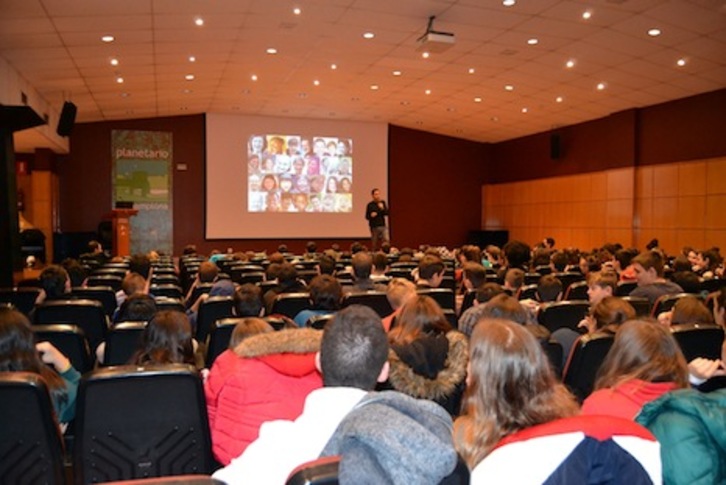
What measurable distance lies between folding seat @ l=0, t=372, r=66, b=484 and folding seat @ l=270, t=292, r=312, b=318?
2.55m

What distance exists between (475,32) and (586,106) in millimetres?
6326

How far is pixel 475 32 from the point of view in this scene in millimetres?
10242

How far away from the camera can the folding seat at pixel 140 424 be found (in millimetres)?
2252

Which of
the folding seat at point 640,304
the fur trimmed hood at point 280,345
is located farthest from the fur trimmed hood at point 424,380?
the folding seat at point 640,304

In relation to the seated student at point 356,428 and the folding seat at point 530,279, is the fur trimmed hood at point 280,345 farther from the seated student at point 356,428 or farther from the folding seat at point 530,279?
the folding seat at point 530,279

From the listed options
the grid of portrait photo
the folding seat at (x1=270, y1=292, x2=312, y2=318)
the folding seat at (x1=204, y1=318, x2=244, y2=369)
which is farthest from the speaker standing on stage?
the folding seat at (x1=204, y1=318, x2=244, y2=369)

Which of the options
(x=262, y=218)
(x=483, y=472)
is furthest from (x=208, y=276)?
(x=262, y=218)

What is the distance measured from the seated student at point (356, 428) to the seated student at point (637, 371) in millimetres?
881

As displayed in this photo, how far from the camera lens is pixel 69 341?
11.2 ft

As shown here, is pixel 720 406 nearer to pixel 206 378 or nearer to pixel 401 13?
pixel 206 378

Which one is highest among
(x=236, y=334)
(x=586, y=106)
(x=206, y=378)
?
(x=586, y=106)

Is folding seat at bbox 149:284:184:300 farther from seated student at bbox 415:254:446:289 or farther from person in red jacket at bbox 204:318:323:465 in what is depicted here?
person in red jacket at bbox 204:318:323:465

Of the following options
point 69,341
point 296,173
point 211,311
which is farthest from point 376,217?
point 69,341

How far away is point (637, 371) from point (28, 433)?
2152 millimetres
